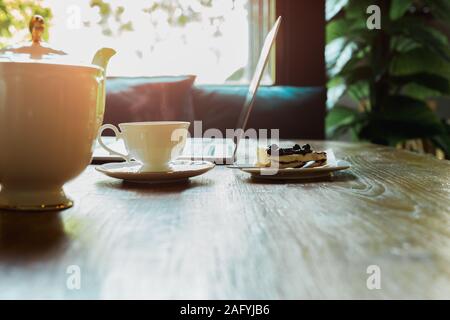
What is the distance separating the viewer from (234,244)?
41 centimetres

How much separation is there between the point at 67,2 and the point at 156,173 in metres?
2.61

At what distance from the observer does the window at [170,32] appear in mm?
3033

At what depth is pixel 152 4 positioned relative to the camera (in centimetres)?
304

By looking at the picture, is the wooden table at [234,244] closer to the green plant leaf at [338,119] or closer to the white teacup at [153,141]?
the white teacup at [153,141]

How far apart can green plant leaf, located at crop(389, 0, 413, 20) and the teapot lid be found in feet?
7.53

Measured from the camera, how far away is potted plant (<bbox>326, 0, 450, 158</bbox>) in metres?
2.66

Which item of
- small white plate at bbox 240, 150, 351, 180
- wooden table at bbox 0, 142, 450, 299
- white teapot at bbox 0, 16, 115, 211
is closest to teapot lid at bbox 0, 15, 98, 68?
white teapot at bbox 0, 16, 115, 211

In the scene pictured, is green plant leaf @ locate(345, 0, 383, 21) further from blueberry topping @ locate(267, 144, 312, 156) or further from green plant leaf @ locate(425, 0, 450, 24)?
blueberry topping @ locate(267, 144, 312, 156)

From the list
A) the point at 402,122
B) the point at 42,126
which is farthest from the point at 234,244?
the point at 402,122

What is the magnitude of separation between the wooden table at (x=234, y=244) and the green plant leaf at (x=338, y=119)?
7.43ft

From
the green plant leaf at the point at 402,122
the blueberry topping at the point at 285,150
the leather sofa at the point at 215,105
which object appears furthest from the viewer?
the green plant leaf at the point at 402,122

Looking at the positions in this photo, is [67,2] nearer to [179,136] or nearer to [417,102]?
[417,102]

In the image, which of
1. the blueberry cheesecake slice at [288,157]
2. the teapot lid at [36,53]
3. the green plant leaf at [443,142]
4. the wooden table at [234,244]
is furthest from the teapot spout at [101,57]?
the green plant leaf at [443,142]
